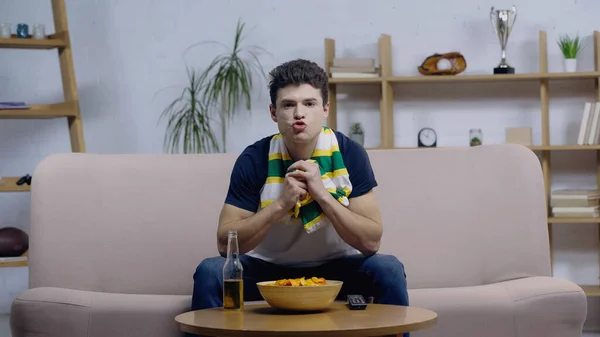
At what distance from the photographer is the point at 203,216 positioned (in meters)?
2.98

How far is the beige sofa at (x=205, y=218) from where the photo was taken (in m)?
2.87

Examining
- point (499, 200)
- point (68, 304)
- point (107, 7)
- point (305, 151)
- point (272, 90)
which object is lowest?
point (68, 304)

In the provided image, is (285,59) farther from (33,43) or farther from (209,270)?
(209,270)

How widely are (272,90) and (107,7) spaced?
281 centimetres

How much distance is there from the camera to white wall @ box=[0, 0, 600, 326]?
4.68 m

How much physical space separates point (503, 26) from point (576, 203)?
1.04 metres

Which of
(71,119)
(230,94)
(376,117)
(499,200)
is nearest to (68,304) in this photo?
(499,200)

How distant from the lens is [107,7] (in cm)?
495

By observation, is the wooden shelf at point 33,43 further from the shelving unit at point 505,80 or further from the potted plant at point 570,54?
the potted plant at point 570,54

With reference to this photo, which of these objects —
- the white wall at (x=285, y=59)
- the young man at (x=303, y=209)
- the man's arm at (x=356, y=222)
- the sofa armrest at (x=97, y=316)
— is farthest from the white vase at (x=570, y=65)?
the sofa armrest at (x=97, y=316)

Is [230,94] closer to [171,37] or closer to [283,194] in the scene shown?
[171,37]

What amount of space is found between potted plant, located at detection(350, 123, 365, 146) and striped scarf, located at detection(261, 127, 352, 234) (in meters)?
2.16

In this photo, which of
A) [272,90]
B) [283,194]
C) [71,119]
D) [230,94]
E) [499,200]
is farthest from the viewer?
[230,94]

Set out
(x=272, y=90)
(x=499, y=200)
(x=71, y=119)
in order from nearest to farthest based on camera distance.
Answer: (x=272, y=90), (x=499, y=200), (x=71, y=119)
